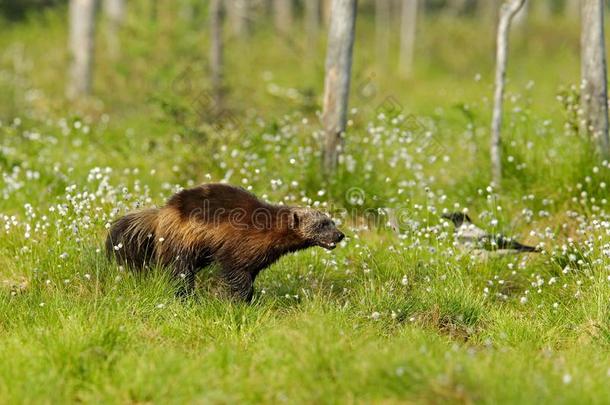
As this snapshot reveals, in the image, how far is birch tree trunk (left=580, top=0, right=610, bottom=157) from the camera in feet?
29.1

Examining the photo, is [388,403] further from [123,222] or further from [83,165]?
[83,165]

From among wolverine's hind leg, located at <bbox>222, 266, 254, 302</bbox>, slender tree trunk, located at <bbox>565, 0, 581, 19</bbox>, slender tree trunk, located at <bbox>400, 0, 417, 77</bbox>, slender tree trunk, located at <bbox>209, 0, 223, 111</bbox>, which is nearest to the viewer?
wolverine's hind leg, located at <bbox>222, 266, 254, 302</bbox>

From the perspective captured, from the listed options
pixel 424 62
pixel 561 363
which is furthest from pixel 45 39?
pixel 561 363

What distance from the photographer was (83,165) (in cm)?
1051

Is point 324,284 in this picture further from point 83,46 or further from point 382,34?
point 382,34

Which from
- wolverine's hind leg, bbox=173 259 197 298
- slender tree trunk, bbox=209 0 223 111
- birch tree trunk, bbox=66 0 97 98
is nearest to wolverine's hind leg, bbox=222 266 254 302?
wolverine's hind leg, bbox=173 259 197 298

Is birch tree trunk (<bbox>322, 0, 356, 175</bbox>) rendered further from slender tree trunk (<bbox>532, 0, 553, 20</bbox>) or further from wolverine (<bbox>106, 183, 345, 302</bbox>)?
slender tree trunk (<bbox>532, 0, 553, 20</bbox>)

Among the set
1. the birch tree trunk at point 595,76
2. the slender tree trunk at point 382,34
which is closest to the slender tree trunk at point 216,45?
the birch tree trunk at point 595,76

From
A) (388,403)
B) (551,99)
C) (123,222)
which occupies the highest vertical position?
(551,99)

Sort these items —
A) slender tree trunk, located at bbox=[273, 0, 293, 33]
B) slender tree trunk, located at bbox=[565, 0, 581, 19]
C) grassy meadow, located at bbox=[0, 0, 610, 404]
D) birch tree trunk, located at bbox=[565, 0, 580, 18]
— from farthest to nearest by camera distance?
birch tree trunk, located at bbox=[565, 0, 580, 18] < slender tree trunk, located at bbox=[565, 0, 581, 19] < slender tree trunk, located at bbox=[273, 0, 293, 33] < grassy meadow, located at bbox=[0, 0, 610, 404]

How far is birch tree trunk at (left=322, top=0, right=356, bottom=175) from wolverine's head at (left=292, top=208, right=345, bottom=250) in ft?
8.58

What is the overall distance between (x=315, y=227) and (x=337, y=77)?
3233 mm

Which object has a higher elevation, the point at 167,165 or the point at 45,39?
the point at 45,39

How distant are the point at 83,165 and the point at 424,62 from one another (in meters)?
19.0
